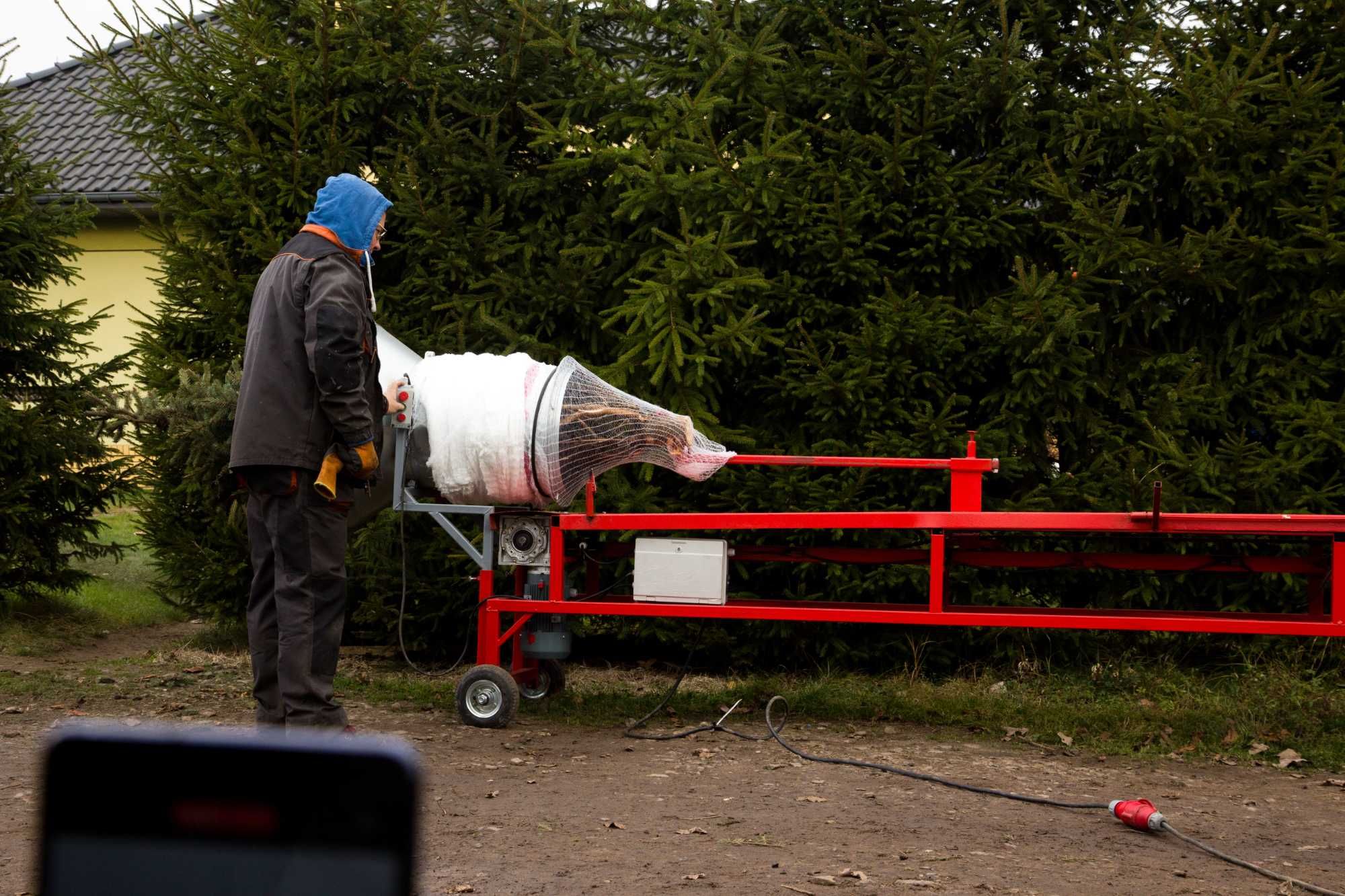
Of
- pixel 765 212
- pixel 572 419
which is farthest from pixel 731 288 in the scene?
pixel 572 419

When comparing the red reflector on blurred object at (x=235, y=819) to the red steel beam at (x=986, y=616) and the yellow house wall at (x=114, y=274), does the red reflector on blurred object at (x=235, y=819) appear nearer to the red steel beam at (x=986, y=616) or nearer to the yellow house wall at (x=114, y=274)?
the red steel beam at (x=986, y=616)

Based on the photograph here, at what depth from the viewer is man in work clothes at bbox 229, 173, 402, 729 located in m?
5.11

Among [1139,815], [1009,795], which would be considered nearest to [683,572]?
[1009,795]

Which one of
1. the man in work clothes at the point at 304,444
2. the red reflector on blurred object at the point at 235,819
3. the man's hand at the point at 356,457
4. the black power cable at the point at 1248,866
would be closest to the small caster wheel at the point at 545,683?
the man in work clothes at the point at 304,444

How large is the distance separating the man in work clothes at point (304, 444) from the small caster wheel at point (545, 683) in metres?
1.55

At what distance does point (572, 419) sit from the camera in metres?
5.94

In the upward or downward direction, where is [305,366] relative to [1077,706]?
upward

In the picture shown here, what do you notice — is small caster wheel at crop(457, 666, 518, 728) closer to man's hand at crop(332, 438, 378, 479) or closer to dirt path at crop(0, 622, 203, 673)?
man's hand at crop(332, 438, 378, 479)

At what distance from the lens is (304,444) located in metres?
5.14

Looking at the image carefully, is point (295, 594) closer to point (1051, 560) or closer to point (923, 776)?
point (923, 776)

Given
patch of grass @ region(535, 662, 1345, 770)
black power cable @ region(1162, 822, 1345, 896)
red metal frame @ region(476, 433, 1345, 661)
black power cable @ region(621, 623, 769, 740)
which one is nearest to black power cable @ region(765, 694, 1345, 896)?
black power cable @ region(1162, 822, 1345, 896)

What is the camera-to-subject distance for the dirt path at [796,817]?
4000 mm

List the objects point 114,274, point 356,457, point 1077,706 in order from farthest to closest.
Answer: point 114,274 → point 1077,706 → point 356,457

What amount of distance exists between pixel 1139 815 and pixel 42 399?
23.4ft
